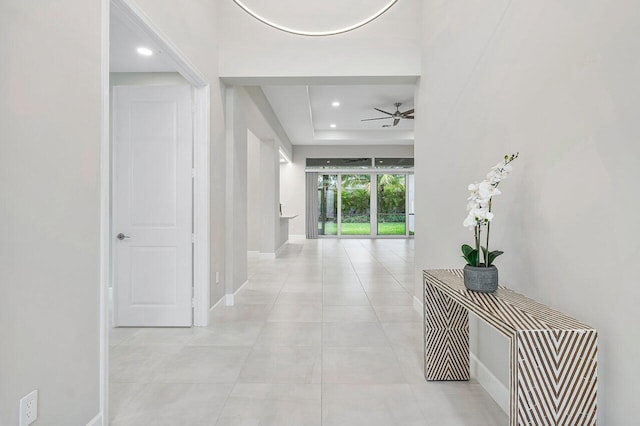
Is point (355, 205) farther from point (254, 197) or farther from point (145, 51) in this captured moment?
point (145, 51)

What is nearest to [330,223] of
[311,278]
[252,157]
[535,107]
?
[252,157]

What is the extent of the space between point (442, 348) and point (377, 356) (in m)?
0.59

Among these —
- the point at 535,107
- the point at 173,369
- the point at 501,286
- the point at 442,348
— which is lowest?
the point at 173,369

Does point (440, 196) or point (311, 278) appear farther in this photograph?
point (311, 278)

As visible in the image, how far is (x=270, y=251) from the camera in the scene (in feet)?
26.4

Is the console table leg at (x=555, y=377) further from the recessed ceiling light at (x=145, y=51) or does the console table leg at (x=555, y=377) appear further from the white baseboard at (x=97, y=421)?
the recessed ceiling light at (x=145, y=51)

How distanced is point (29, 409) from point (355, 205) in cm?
1151

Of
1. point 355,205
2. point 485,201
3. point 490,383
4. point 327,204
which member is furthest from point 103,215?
point 355,205

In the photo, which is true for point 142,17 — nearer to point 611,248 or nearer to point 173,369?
point 173,369

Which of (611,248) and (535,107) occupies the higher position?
(535,107)

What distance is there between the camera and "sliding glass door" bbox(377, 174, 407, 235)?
12.5 metres

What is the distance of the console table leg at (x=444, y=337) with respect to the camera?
236cm

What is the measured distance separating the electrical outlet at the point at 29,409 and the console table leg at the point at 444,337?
81.2 inches

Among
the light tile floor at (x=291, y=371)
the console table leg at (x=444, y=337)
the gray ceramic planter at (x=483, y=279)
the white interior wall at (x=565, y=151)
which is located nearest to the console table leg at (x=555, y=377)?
the white interior wall at (x=565, y=151)
